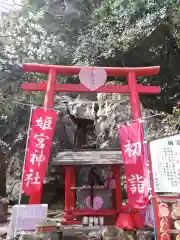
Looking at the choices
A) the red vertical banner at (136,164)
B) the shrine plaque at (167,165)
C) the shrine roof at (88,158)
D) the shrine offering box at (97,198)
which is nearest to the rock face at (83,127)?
the shrine roof at (88,158)

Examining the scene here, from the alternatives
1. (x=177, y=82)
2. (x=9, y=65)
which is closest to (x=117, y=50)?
(x=177, y=82)

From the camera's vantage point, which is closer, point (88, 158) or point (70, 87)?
point (88, 158)

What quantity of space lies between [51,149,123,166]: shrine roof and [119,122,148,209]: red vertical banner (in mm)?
1764

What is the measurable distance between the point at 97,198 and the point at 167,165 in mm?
3919

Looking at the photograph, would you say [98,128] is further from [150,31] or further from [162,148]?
[162,148]

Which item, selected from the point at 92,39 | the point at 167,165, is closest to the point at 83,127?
the point at 92,39

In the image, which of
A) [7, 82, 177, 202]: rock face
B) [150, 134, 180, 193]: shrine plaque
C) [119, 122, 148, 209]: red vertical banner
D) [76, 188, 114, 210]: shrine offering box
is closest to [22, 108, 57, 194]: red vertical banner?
[119, 122, 148, 209]: red vertical banner

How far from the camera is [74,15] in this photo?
18.8 m

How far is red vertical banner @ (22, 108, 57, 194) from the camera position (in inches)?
272

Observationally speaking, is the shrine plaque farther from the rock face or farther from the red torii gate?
the rock face

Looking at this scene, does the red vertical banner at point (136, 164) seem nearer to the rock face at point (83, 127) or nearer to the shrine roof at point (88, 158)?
the shrine roof at point (88, 158)

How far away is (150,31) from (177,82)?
11.6 feet

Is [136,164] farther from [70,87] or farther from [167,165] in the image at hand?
[70,87]

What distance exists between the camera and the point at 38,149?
23.2 ft
